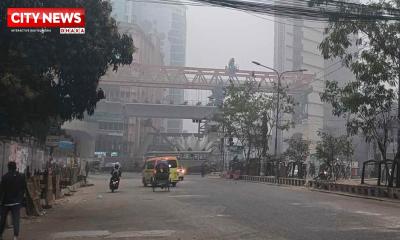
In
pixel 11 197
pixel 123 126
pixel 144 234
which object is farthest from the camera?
pixel 123 126

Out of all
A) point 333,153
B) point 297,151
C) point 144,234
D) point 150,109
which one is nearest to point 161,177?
point 144,234

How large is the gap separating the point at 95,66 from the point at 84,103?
189cm

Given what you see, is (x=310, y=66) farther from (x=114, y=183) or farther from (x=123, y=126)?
(x=114, y=183)

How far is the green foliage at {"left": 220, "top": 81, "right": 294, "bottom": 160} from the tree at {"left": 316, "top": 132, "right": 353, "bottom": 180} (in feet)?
28.2

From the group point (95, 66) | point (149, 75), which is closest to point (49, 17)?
point (95, 66)

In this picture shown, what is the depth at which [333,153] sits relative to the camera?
4862 centimetres

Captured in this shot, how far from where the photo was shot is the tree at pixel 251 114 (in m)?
60.8

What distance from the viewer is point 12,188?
12.2m

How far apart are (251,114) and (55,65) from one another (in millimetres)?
45649

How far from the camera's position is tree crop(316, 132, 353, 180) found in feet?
155

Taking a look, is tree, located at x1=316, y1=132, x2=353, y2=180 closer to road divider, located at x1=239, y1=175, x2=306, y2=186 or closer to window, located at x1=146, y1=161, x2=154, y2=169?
road divider, located at x1=239, y1=175, x2=306, y2=186

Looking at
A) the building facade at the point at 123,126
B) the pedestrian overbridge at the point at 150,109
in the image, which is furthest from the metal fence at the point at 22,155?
the building facade at the point at 123,126

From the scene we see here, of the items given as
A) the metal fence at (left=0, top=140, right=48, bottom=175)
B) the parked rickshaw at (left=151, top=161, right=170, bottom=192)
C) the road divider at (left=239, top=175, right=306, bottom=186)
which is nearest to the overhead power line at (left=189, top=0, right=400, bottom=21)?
the metal fence at (left=0, top=140, right=48, bottom=175)

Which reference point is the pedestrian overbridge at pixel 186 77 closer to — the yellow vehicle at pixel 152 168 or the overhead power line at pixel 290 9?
the yellow vehicle at pixel 152 168
